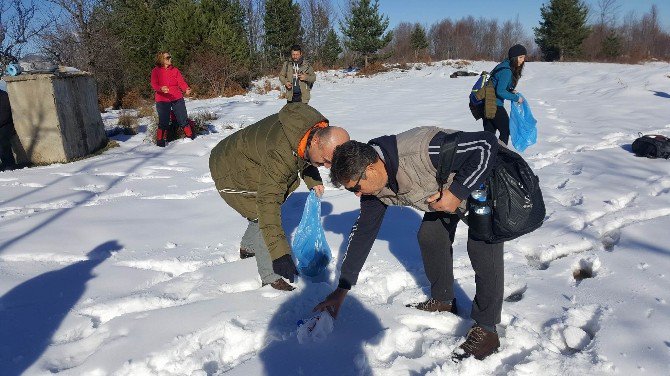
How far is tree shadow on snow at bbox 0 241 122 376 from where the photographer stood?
2373 millimetres

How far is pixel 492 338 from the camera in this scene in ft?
7.55

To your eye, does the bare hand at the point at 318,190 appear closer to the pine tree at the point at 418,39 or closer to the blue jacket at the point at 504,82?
the blue jacket at the point at 504,82

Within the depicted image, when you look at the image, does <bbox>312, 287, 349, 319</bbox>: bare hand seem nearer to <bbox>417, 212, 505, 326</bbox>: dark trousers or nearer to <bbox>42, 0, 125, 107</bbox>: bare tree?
<bbox>417, 212, 505, 326</bbox>: dark trousers

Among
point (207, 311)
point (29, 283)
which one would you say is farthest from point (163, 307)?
point (29, 283)

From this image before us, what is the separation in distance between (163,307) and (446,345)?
1.75m

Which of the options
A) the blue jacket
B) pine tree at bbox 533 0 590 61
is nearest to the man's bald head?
the blue jacket

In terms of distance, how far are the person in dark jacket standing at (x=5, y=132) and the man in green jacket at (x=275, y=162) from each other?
504 centimetres

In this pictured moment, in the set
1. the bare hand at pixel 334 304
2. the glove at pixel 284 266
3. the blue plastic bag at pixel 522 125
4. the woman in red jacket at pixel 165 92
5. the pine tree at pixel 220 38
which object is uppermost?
the pine tree at pixel 220 38

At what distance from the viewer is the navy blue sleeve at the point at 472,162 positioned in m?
2.01

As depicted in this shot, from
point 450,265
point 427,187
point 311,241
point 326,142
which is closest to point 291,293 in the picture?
point 311,241

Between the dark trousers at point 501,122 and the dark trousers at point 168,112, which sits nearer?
the dark trousers at point 501,122

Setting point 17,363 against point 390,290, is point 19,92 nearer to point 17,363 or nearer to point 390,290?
point 17,363

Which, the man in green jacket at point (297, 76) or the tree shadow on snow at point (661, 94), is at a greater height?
the man in green jacket at point (297, 76)

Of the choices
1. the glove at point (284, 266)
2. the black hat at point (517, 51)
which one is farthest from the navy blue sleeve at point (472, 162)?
the black hat at point (517, 51)
